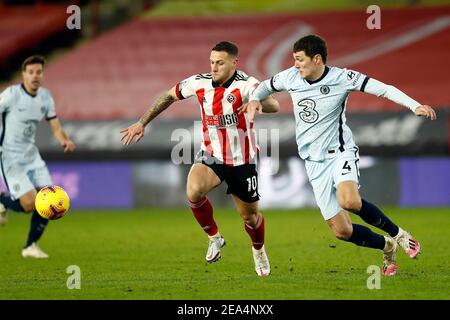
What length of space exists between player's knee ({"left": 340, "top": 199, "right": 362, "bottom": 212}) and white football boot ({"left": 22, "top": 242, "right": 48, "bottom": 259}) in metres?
4.49

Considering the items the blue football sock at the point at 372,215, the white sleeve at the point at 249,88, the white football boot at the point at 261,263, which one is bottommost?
the white football boot at the point at 261,263

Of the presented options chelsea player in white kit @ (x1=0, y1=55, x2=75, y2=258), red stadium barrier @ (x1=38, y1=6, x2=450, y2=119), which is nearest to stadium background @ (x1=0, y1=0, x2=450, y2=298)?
red stadium barrier @ (x1=38, y1=6, x2=450, y2=119)

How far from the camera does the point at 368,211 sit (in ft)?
28.3

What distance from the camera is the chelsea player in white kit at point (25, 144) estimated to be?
38.0 feet

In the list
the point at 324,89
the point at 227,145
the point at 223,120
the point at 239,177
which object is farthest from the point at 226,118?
the point at 324,89

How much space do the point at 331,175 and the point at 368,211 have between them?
475 millimetres

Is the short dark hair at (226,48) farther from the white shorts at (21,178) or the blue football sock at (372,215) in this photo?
the white shorts at (21,178)

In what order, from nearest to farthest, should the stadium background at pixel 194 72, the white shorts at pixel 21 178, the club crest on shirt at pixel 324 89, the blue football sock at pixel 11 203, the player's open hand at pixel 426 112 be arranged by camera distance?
1. the player's open hand at pixel 426 112
2. the club crest on shirt at pixel 324 89
3. the white shorts at pixel 21 178
4. the blue football sock at pixel 11 203
5. the stadium background at pixel 194 72

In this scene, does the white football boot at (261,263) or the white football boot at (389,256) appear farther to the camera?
the white football boot at (261,263)

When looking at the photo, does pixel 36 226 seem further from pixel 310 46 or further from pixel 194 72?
pixel 194 72

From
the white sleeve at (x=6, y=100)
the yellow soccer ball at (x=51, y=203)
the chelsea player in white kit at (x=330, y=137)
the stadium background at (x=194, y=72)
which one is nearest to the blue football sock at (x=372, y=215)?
the chelsea player in white kit at (x=330, y=137)

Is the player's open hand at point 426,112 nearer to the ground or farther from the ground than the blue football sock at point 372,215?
farther from the ground
